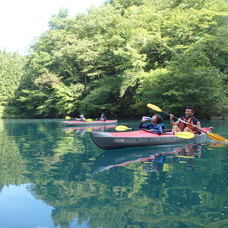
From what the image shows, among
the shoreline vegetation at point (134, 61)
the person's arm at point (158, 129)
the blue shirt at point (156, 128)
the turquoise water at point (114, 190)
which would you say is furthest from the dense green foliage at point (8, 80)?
the turquoise water at point (114, 190)

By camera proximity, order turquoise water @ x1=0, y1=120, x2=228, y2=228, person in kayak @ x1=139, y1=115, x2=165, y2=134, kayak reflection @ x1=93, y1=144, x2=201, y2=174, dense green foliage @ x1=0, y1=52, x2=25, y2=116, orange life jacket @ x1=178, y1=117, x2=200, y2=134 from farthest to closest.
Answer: dense green foliage @ x1=0, y1=52, x2=25, y2=116
orange life jacket @ x1=178, y1=117, x2=200, y2=134
person in kayak @ x1=139, y1=115, x2=165, y2=134
kayak reflection @ x1=93, y1=144, x2=201, y2=174
turquoise water @ x1=0, y1=120, x2=228, y2=228

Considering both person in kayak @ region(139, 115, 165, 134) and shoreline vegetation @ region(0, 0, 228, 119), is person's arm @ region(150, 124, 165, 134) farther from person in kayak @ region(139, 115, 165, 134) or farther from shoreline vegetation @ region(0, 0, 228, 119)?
shoreline vegetation @ region(0, 0, 228, 119)

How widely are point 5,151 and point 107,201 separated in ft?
19.7

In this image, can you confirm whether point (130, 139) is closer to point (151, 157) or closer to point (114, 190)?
point (151, 157)

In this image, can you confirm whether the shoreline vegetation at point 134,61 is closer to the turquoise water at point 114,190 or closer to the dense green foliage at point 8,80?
the dense green foliage at point 8,80

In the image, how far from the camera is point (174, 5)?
29.1 metres

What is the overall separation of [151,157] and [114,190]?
3454 mm

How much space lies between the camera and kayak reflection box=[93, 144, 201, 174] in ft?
22.8

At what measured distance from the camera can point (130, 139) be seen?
900 centimetres

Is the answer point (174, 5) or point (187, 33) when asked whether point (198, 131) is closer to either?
point (187, 33)

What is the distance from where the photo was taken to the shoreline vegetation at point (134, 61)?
21375mm

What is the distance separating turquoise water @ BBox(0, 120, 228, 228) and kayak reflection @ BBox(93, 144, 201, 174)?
24 millimetres

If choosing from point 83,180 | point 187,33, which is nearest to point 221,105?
point 187,33

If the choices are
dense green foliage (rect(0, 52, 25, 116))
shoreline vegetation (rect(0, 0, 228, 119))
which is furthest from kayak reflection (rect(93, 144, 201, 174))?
dense green foliage (rect(0, 52, 25, 116))
